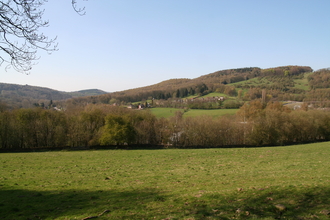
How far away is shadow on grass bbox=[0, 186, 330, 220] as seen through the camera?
684 centimetres

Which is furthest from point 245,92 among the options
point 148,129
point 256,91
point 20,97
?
point 20,97

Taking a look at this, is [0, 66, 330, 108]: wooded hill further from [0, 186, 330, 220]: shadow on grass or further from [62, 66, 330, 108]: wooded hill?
[0, 186, 330, 220]: shadow on grass

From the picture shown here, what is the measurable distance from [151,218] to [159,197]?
8.33 feet

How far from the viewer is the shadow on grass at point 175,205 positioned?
6.84 meters

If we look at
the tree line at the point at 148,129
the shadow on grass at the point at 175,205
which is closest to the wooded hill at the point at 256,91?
the tree line at the point at 148,129

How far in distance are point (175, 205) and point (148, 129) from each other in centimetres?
4561

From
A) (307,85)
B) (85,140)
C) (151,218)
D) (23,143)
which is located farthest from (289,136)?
(307,85)

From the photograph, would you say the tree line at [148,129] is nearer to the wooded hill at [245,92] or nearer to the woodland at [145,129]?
the woodland at [145,129]

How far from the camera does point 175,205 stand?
8039 millimetres

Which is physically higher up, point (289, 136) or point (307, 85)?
point (307, 85)

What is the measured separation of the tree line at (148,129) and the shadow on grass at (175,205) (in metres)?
35.9

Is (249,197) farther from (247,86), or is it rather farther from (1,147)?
(247,86)

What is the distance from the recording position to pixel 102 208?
8.21 metres

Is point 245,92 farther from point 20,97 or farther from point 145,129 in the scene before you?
point 20,97
